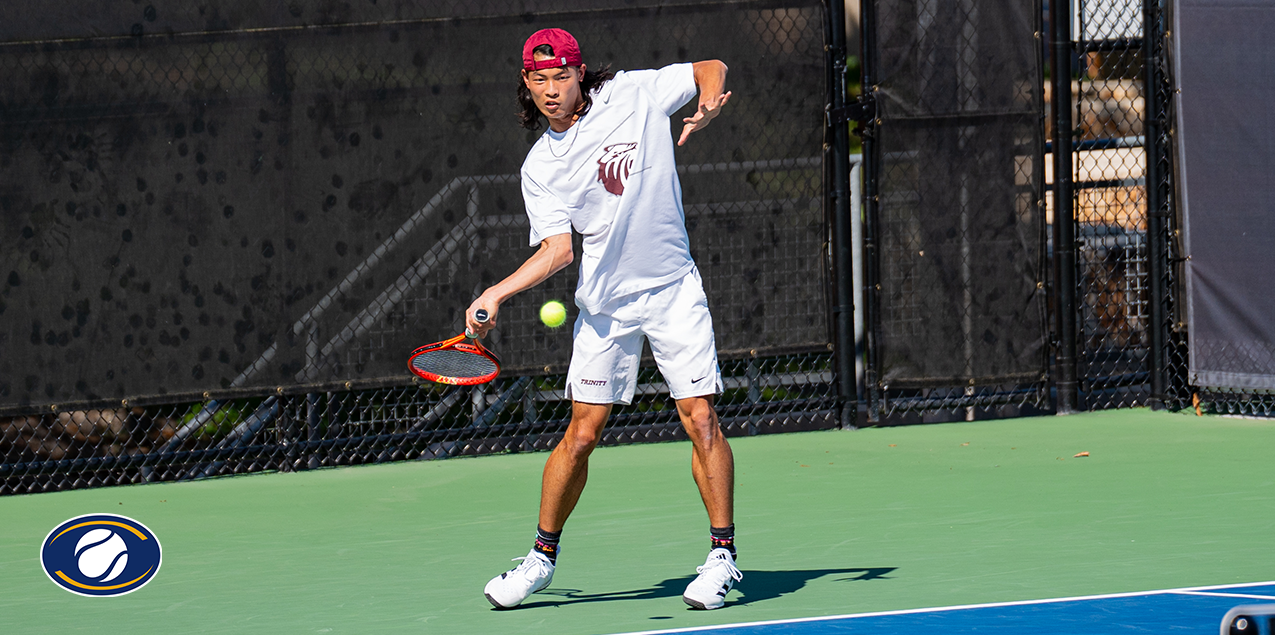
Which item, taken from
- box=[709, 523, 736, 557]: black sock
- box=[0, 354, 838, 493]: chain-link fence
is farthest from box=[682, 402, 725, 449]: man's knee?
box=[0, 354, 838, 493]: chain-link fence

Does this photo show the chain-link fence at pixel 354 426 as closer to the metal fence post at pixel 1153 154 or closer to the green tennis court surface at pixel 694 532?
the green tennis court surface at pixel 694 532

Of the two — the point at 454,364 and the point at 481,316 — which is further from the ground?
the point at 481,316

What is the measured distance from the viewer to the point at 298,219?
7.87m

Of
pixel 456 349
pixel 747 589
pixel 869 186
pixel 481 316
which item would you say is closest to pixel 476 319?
pixel 481 316

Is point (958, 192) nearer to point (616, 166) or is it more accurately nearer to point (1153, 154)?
point (1153, 154)

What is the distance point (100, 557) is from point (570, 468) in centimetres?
179

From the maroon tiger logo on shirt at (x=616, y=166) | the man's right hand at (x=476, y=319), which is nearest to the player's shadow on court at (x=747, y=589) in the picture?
the man's right hand at (x=476, y=319)

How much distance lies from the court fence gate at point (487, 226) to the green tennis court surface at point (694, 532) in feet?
0.95

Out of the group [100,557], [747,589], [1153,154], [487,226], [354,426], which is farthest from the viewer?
[1153,154]

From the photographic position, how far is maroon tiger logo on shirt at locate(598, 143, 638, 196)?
499 centimetres

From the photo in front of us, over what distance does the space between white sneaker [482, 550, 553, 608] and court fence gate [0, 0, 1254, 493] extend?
126 inches

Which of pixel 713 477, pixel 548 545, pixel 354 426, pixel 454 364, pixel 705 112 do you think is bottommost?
pixel 354 426

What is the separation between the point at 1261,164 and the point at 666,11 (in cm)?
335

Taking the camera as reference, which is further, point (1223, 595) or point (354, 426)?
point (354, 426)
